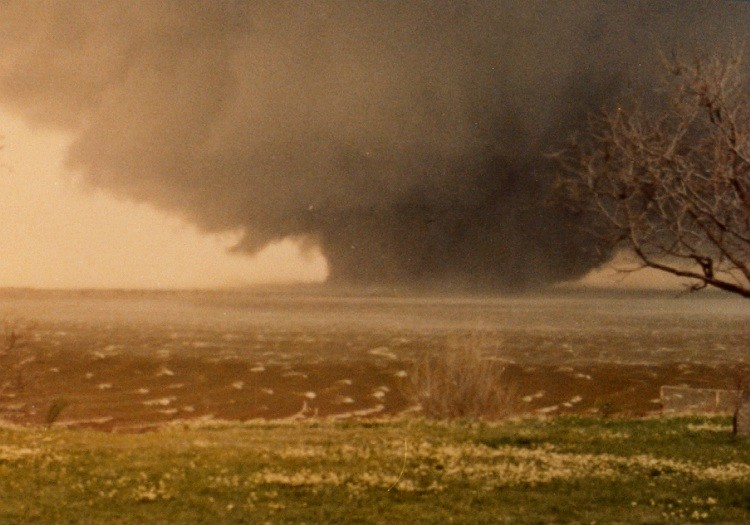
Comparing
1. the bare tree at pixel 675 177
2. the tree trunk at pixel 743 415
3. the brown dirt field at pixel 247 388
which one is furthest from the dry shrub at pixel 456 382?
the tree trunk at pixel 743 415

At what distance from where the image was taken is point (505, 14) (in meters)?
4.88

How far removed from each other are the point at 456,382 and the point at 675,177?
1586 mm

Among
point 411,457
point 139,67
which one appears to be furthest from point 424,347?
point 139,67

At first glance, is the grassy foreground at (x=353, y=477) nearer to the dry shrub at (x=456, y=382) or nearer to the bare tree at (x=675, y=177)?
the dry shrub at (x=456, y=382)

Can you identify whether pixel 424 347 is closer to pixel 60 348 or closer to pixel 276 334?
pixel 276 334

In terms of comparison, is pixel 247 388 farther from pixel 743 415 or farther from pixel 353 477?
pixel 743 415

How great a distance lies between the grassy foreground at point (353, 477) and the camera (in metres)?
3.86

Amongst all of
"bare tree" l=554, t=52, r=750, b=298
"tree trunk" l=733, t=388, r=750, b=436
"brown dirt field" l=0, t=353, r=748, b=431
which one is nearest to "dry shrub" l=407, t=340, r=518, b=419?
"brown dirt field" l=0, t=353, r=748, b=431

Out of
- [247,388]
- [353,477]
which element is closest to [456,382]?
[353,477]

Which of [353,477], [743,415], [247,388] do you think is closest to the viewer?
[353,477]

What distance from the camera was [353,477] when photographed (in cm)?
410

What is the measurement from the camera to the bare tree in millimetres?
4719

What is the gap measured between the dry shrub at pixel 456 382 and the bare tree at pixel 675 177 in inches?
37.7

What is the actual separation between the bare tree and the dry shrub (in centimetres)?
96
